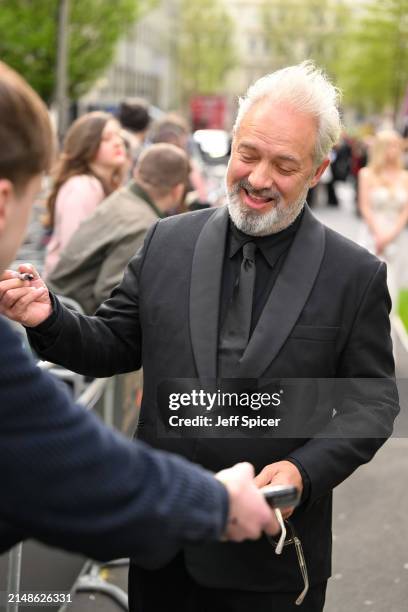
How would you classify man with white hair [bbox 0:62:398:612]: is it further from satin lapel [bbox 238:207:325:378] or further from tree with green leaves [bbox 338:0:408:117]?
tree with green leaves [bbox 338:0:408:117]

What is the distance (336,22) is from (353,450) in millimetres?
74448

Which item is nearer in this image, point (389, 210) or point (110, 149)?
point (110, 149)

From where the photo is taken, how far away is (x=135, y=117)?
1004cm

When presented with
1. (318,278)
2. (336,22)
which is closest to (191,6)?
(336,22)

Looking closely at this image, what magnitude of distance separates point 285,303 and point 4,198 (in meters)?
1.14

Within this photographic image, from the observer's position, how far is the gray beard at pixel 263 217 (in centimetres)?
274

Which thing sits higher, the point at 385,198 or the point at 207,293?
the point at 207,293

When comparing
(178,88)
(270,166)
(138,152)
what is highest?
(270,166)

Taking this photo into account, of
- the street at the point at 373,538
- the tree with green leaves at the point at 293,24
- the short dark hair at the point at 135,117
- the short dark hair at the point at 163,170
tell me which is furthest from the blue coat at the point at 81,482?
the tree with green leaves at the point at 293,24

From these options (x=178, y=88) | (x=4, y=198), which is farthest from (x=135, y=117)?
(x=178, y=88)

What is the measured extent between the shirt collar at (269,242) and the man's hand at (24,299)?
0.52 meters

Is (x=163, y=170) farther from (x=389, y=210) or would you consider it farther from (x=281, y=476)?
(x=389, y=210)

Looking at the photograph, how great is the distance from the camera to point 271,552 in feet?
8.69

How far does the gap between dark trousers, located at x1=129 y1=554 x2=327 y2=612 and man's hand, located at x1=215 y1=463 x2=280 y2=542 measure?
2.89 ft
